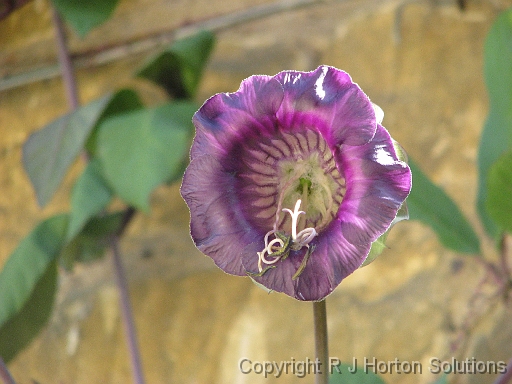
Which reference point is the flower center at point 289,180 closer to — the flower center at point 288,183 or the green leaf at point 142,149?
the flower center at point 288,183

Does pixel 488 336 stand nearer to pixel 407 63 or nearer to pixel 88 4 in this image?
pixel 407 63

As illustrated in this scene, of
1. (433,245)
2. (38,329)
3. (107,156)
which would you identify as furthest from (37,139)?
(433,245)

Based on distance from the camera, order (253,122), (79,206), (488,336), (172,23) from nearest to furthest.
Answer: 1. (253,122)
2. (79,206)
3. (488,336)
4. (172,23)

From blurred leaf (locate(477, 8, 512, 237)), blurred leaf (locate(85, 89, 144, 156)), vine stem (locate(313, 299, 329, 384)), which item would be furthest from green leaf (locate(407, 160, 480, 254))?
blurred leaf (locate(85, 89, 144, 156))

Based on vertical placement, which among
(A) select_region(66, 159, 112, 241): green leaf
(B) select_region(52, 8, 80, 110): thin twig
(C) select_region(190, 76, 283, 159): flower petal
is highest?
(C) select_region(190, 76, 283, 159): flower petal

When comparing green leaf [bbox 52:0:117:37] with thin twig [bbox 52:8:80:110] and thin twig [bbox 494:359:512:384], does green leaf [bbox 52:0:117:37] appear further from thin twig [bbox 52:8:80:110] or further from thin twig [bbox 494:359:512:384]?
thin twig [bbox 494:359:512:384]

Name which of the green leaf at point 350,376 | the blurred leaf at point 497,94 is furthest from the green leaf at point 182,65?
the green leaf at point 350,376
